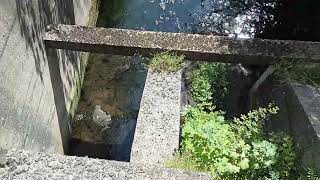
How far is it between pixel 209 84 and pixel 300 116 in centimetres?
150

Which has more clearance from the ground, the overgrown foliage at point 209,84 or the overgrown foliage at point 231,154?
the overgrown foliage at point 209,84

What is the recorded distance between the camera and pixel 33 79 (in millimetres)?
5098

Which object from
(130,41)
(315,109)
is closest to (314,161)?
(315,109)

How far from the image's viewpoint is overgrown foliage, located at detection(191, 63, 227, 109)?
18.7 feet

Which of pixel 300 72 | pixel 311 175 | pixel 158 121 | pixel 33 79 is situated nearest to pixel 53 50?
pixel 33 79

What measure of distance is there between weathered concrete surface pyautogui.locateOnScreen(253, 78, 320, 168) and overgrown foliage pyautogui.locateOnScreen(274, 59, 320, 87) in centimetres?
12

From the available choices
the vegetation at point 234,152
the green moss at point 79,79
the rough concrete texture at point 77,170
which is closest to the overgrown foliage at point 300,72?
the vegetation at point 234,152

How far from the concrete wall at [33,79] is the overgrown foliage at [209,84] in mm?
1995

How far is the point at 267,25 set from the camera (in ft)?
28.2

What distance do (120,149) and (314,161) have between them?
Result: 11.1ft

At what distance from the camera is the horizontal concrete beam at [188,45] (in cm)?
528

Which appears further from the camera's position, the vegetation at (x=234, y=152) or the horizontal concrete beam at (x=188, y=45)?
the horizontal concrete beam at (x=188, y=45)

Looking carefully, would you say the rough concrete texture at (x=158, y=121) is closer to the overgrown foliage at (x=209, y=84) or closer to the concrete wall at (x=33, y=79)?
the overgrown foliage at (x=209, y=84)

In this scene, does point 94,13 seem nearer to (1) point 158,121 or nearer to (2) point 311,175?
(1) point 158,121
